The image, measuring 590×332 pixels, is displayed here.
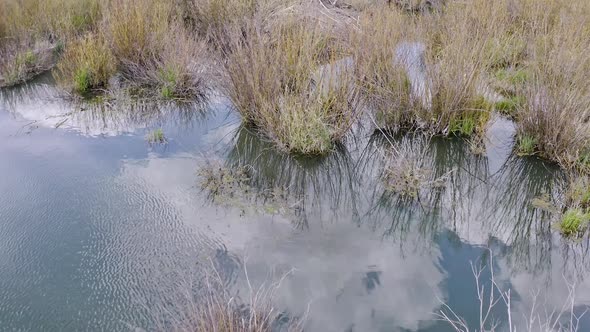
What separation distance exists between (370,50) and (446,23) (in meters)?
1.62

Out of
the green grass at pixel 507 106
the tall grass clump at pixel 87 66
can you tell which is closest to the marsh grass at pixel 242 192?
the tall grass clump at pixel 87 66

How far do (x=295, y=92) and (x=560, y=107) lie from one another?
2589 mm

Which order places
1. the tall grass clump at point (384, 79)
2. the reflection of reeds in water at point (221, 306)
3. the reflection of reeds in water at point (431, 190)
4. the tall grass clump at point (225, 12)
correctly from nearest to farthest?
1. the reflection of reeds in water at point (221, 306)
2. the reflection of reeds in water at point (431, 190)
3. the tall grass clump at point (384, 79)
4. the tall grass clump at point (225, 12)

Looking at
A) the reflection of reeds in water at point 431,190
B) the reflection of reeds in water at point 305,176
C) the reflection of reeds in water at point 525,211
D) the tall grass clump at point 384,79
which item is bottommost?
the reflection of reeds in water at point 525,211

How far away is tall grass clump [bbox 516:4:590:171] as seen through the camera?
4.71 meters

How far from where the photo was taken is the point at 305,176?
16.4ft

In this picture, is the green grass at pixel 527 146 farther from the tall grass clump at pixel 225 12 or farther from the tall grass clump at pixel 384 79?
the tall grass clump at pixel 225 12

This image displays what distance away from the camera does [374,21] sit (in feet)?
19.9

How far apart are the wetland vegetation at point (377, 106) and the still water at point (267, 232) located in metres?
0.04

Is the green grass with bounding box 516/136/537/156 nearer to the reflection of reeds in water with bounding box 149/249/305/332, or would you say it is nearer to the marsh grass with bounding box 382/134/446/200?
the marsh grass with bounding box 382/134/446/200

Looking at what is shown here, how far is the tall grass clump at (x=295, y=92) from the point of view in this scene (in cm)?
509

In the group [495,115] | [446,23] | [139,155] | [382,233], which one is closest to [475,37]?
[495,115]

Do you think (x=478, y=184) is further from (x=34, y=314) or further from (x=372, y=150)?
(x=34, y=314)

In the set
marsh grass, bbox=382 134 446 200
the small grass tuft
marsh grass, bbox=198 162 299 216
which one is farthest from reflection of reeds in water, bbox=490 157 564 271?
the small grass tuft
